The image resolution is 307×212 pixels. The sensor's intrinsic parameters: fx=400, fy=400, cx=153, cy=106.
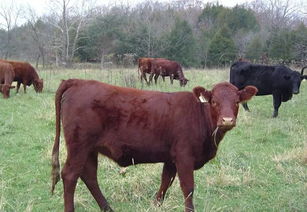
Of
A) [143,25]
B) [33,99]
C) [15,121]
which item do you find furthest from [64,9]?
[15,121]

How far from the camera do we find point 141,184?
4.86m

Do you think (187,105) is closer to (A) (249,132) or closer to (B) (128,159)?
(B) (128,159)

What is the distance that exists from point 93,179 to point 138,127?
854 mm

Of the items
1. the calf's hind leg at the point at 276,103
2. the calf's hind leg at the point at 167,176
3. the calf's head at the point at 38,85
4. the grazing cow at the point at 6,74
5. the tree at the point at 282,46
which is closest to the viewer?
the calf's hind leg at the point at 167,176

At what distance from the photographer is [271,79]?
11.9m

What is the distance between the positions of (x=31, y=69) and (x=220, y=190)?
12.9 m

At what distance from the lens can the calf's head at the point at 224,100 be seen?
3.65 meters

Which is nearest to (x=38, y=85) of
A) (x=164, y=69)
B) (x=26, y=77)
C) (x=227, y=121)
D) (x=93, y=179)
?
(x=26, y=77)

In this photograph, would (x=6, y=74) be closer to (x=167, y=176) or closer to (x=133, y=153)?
(x=167, y=176)

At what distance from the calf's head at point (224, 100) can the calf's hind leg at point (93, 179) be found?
52.6 inches

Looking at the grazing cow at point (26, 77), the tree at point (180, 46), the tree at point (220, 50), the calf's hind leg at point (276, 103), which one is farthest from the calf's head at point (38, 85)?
the tree at point (180, 46)

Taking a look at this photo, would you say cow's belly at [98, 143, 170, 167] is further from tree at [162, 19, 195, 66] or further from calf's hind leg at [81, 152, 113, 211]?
tree at [162, 19, 195, 66]

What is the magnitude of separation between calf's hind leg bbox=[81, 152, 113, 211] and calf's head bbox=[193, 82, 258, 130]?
1.34m

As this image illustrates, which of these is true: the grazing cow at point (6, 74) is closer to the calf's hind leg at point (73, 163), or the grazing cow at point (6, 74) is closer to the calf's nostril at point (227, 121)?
the calf's hind leg at point (73, 163)
